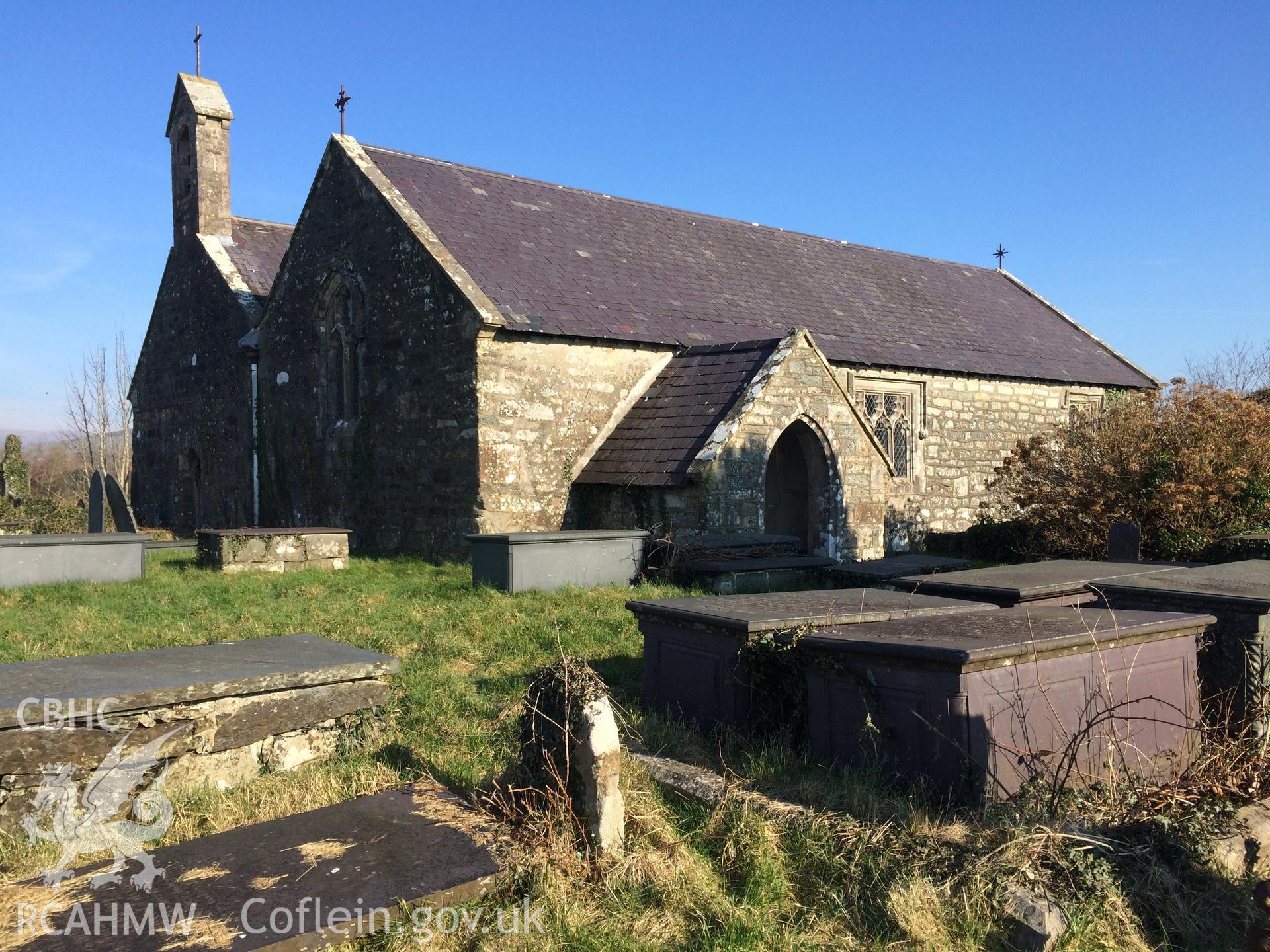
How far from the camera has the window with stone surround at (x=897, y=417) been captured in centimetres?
1716

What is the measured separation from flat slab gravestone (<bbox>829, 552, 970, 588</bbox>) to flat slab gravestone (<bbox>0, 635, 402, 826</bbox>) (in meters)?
6.41

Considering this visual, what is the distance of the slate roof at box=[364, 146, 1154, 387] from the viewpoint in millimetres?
14219

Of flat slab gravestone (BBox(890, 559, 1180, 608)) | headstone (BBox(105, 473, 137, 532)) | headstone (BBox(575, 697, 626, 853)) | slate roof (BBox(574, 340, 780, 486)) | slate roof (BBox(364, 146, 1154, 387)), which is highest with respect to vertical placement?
slate roof (BBox(364, 146, 1154, 387))

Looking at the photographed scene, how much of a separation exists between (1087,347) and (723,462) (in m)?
14.9

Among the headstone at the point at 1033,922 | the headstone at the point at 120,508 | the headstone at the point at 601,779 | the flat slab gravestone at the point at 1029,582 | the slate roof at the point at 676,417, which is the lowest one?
the headstone at the point at 1033,922

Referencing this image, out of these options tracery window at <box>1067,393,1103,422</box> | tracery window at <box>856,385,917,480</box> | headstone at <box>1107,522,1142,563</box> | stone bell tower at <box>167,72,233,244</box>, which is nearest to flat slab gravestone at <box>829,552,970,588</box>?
headstone at <box>1107,522,1142,563</box>

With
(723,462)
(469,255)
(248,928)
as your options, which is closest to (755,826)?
(248,928)

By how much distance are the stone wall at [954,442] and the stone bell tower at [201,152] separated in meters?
14.1

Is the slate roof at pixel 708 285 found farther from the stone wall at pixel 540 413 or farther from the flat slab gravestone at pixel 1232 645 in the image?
the flat slab gravestone at pixel 1232 645

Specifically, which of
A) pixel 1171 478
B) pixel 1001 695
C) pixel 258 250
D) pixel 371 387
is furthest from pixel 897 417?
pixel 258 250

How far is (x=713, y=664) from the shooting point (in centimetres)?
570

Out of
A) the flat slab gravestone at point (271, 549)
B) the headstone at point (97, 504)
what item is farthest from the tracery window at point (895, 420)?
the headstone at point (97, 504)

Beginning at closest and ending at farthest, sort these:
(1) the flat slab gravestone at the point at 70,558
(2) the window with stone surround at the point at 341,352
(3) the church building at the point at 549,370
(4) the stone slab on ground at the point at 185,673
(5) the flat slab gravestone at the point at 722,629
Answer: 1. (4) the stone slab on ground at the point at 185,673
2. (5) the flat slab gravestone at the point at 722,629
3. (1) the flat slab gravestone at the point at 70,558
4. (3) the church building at the point at 549,370
5. (2) the window with stone surround at the point at 341,352

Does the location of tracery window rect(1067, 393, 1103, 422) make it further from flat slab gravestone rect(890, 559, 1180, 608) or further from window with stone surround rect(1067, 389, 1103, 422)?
flat slab gravestone rect(890, 559, 1180, 608)
